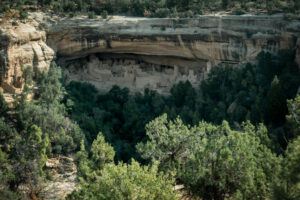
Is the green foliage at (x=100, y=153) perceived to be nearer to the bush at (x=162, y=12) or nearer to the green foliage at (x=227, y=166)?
the green foliage at (x=227, y=166)

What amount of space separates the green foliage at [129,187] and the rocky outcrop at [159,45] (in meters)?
17.0

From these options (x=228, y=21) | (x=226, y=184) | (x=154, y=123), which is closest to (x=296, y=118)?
(x=226, y=184)

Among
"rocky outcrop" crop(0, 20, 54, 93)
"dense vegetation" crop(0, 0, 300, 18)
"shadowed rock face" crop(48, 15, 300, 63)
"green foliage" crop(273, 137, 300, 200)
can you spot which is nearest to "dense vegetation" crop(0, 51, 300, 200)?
"green foliage" crop(273, 137, 300, 200)

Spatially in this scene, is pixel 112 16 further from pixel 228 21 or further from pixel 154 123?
pixel 154 123

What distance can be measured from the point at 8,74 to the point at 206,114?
1322cm

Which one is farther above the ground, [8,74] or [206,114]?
[8,74]

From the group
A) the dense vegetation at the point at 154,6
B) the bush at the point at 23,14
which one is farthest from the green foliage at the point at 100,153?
the dense vegetation at the point at 154,6

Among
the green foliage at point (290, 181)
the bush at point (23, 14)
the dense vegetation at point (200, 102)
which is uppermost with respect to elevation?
the bush at point (23, 14)

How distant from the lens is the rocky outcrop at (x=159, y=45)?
27.5m

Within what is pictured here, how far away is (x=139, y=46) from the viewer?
3206 centimetres

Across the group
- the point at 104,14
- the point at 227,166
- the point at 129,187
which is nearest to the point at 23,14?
the point at 104,14

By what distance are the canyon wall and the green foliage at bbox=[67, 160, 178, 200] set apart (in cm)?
1407

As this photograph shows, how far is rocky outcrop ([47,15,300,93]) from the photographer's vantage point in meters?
27.5

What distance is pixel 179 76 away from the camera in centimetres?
3178
